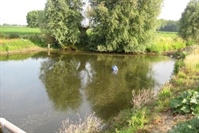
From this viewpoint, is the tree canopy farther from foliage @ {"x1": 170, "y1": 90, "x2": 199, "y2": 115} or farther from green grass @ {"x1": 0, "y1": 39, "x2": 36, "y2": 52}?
foliage @ {"x1": 170, "y1": 90, "x2": 199, "y2": 115}

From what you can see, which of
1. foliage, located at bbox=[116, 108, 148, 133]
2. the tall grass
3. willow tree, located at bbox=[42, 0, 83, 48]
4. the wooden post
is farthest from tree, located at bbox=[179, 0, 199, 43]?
the wooden post

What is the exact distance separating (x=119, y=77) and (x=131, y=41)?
14.9 metres

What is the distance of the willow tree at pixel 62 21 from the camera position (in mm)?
33000

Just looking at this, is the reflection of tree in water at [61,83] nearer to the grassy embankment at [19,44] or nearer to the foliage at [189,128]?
the foliage at [189,128]

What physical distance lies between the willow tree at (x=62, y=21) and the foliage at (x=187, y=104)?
87.2 ft

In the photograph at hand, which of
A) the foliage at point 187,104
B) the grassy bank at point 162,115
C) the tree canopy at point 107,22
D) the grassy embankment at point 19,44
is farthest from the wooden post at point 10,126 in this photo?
the tree canopy at point 107,22

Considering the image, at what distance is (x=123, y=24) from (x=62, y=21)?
8462 millimetres

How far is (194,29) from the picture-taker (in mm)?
41969

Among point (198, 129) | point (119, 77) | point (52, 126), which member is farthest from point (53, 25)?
point (198, 129)

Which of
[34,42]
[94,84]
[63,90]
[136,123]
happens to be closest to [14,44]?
[34,42]

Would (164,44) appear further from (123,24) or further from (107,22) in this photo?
(107,22)

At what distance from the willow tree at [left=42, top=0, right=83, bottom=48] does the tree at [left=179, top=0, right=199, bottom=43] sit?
20.1m

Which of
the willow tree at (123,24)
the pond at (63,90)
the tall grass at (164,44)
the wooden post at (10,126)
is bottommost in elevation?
the pond at (63,90)

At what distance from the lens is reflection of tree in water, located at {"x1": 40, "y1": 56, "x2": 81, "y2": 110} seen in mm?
12808
